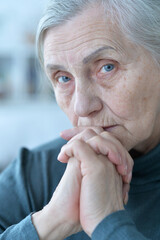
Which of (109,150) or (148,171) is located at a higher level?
(109,150)

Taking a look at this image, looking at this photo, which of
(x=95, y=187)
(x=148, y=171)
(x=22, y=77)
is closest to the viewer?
(x=95, y=187)

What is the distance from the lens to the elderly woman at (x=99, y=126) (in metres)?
0.88

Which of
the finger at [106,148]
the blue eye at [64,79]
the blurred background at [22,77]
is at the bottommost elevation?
the finger at [106,148]

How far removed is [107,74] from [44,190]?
0.51m

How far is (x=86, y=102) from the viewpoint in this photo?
3.32ft

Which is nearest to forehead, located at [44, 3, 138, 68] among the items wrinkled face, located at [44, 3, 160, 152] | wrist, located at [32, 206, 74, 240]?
wrinkled face, located at [44, 3, 160, 152]

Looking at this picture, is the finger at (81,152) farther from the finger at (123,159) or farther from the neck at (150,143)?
the neck at (150,143)

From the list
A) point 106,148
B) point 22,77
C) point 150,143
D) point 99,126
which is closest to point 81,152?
point 106,148

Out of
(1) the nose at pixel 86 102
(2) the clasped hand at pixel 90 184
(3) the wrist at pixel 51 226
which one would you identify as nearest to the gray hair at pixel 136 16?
(1) the nose at pixel 86 102

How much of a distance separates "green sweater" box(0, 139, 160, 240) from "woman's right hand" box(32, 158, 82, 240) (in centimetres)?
4

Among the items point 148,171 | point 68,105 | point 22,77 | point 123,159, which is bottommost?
point 148,171

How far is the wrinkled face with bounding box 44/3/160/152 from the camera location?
971mm

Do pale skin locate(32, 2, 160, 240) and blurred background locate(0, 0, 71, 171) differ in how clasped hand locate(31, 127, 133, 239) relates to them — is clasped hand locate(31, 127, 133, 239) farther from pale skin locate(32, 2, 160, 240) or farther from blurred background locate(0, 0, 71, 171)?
blurred background locate(0, 0, 71, 171)

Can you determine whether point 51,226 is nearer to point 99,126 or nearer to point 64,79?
point 99,126
